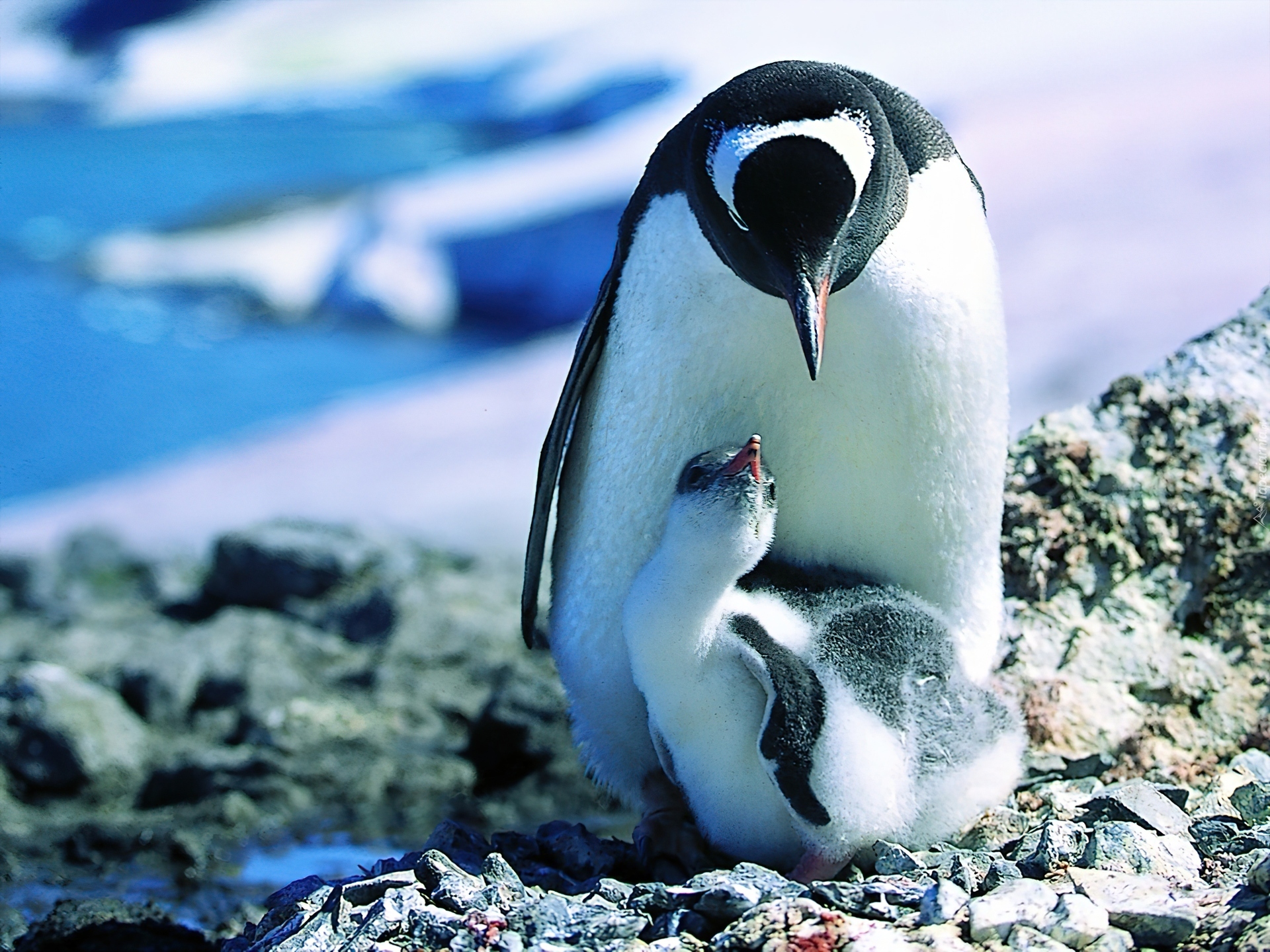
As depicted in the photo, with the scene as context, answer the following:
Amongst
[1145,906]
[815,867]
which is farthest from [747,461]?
[1145,906]

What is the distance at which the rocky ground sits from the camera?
1946mm

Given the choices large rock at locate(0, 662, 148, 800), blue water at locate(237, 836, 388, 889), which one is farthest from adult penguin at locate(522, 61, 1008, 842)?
large rock at locate(0, 662, 148, 800)

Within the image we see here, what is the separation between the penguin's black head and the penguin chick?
23cm

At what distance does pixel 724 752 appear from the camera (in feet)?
6.97

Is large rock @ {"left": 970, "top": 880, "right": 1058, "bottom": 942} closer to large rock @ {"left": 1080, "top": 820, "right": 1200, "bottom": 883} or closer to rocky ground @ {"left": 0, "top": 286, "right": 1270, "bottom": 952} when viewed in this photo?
rocky ground @ {"left": 0, "top": 286, "right": 1270, "bottom": 952}

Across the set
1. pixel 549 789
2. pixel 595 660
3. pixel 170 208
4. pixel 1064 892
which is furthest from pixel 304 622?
pixel 170 208

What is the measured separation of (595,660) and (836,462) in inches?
21.0

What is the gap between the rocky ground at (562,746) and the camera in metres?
1.95

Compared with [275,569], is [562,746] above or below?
above

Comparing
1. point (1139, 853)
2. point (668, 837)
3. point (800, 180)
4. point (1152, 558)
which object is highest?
point (800, 180)

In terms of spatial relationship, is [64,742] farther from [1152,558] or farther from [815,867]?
[1152,558]

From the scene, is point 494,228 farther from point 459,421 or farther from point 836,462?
point 836,462

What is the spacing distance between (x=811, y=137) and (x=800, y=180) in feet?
0.18

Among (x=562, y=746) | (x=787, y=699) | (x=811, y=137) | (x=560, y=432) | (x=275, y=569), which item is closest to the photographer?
(x=811, y=137)
